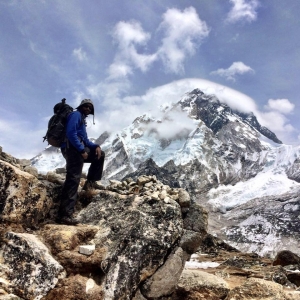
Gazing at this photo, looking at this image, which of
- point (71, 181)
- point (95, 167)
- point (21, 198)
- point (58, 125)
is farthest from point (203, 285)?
point (58, 125)

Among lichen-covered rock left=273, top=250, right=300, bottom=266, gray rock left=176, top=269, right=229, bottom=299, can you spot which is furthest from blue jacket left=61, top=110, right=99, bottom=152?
lichen-covered rock left=273, top=250, right=300, bottom=266

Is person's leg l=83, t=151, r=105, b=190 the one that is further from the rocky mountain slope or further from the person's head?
the person's head

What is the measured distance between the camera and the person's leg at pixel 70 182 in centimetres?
805

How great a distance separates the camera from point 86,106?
8797 mm

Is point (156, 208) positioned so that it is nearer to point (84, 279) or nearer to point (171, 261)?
point (171, 261)

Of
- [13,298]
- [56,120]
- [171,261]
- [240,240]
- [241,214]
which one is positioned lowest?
[13,298]

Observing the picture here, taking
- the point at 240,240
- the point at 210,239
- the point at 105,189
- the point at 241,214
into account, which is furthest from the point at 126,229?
the point at 241,214

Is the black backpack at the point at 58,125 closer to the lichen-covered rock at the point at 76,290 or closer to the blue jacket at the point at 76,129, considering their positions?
the blue jacket at the point at 76,129

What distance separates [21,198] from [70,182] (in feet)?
3.99

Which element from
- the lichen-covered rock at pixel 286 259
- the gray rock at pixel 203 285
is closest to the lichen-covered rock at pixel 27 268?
the gray rock at pixel 203 285

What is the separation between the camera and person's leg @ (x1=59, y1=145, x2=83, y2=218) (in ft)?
26.4

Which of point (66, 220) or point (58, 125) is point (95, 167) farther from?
point (66, 220)

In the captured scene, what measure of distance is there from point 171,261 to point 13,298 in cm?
349

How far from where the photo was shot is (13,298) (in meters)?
5.98
